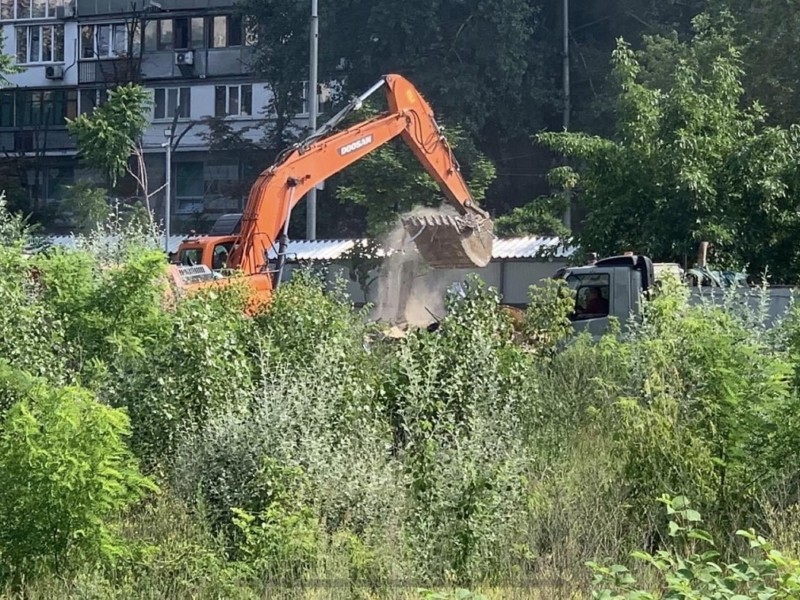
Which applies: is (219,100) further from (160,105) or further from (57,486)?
(57,486)

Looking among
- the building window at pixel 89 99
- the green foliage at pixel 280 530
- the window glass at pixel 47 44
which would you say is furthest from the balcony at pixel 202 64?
the green foliage at pixel 280 530

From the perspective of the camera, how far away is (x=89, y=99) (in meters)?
54.6

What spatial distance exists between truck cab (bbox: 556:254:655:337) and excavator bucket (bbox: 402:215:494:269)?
499cm

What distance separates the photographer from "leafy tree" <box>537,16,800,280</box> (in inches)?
827

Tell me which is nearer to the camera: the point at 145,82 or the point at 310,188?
the point at 310,188

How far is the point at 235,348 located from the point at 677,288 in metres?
3.88

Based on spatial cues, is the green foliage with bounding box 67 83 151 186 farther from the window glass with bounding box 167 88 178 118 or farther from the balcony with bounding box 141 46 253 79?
the window glass with bounding box 167 88 178 118

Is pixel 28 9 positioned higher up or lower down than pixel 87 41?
higher up

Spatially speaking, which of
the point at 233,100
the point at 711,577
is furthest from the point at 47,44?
the point at 711,577

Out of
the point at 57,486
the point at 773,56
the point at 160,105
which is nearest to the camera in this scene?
the point at 57,486

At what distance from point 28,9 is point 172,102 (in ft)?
29.2

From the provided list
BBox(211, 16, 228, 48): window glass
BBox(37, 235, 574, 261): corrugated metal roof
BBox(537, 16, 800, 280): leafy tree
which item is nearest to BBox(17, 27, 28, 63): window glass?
BBox(211, 16, 228, 48): window glass

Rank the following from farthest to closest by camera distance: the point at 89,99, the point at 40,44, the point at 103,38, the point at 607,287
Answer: the point at 40,44 → the point at 89,99 → the point at 103,38 → the point at 607,287

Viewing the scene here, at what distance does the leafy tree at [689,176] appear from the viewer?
21.0 m
